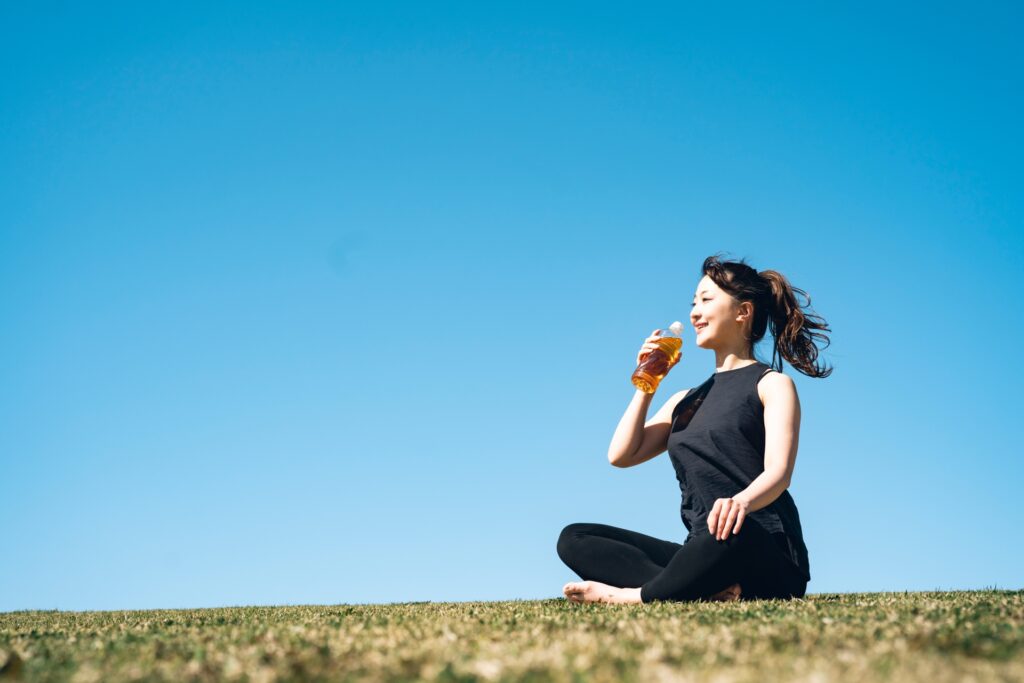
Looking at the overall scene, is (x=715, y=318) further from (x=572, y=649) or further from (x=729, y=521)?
(x=572, y=649)

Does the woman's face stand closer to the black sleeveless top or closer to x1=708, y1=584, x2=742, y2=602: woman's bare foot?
the black sleeveless top

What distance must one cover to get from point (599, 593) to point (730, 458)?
1.16 metres

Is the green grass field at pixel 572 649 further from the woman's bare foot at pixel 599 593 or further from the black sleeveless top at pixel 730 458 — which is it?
the black sleeveless top at pixel 730 458

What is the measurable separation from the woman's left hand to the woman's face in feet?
4.62

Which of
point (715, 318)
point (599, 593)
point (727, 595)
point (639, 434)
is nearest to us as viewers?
point (727, 595)

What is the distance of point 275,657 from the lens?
2.62 m

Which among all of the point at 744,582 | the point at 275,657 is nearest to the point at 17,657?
the point at 275,657

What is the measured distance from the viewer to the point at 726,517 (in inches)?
190

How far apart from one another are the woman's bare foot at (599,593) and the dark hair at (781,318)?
1.91 meters

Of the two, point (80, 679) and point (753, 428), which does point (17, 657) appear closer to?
point (80, 679)

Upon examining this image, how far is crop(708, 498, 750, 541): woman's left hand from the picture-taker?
4.80 metres

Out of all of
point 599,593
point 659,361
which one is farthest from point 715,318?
point 599,593

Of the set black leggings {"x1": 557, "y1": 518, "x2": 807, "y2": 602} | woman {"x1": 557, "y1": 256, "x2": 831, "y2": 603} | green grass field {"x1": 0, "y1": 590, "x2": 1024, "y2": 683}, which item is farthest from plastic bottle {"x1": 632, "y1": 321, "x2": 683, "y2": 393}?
green grass field {"x1": 0, "y1": 590, "x2": 1024, "y2": 683}

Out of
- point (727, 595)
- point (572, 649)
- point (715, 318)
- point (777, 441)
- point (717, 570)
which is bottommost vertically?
point (572, 649)
